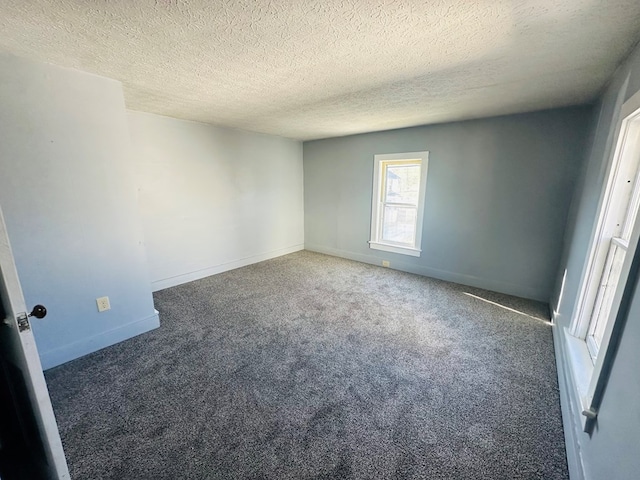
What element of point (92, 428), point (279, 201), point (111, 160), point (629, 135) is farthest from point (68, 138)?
point (629, 135)

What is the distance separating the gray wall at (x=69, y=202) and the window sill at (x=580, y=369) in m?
3.16

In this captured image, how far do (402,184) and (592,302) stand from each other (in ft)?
8.76

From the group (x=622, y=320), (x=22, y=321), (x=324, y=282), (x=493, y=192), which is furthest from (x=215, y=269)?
(x=622, y=320)

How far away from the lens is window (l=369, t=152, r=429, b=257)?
3.82m

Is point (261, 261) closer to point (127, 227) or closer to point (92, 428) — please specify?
point (127, 227)

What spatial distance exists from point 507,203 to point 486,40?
2.22 meters

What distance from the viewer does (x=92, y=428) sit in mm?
1505

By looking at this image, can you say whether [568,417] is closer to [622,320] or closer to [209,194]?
[622,320]

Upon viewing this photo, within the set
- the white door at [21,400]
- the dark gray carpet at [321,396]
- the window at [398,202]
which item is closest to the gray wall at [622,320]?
the dark gray carpet at [321,396]

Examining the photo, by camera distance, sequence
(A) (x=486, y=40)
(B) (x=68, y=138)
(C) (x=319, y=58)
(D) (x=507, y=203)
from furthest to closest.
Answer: (D) (x=507, y=203)
(B) (x=68, y=138)
(C) (x=319, y=58)
(A) (x=486, y=40)

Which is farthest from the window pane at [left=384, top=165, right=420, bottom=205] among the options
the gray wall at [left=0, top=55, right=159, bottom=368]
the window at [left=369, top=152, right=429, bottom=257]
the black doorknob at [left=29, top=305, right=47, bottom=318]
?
the black doorknob at [left=29, top=305, right=47, bottom=318]

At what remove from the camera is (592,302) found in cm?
176

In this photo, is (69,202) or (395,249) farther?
(395,249)

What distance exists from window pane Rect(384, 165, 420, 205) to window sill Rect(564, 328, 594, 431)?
244 centimetres
